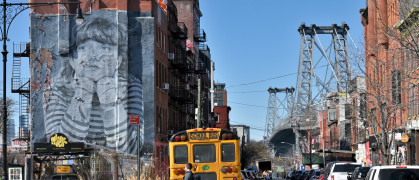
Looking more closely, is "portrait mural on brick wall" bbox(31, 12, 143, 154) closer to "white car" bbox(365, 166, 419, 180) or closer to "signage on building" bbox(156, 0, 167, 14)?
"signage on building" bbox(156, 0, 167, 14)

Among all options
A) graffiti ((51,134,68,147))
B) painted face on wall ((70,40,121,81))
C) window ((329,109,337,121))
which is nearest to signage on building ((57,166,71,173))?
graffiti ((51,134,68,147))

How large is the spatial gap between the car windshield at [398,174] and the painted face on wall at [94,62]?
35.5 metres

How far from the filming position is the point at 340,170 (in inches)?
1431

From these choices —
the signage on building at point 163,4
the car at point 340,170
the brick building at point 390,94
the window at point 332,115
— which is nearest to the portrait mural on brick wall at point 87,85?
the signage on building at point 163,4

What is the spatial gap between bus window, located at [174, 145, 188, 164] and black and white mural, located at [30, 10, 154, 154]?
2595cm

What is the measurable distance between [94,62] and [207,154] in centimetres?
2727

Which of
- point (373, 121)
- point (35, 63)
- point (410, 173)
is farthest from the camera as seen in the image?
point (35, 63)

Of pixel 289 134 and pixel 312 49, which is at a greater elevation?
pixel 312 49

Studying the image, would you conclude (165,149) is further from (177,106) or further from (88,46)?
(88,46)

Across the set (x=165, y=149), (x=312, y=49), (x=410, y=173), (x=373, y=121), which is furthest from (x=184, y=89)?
(x=312, y=49)

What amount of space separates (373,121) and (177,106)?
79.5 feet

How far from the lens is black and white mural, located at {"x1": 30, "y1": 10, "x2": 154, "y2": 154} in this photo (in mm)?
52250

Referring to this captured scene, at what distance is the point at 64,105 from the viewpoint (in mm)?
52406

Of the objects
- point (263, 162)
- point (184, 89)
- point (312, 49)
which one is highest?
point (312, 49)
